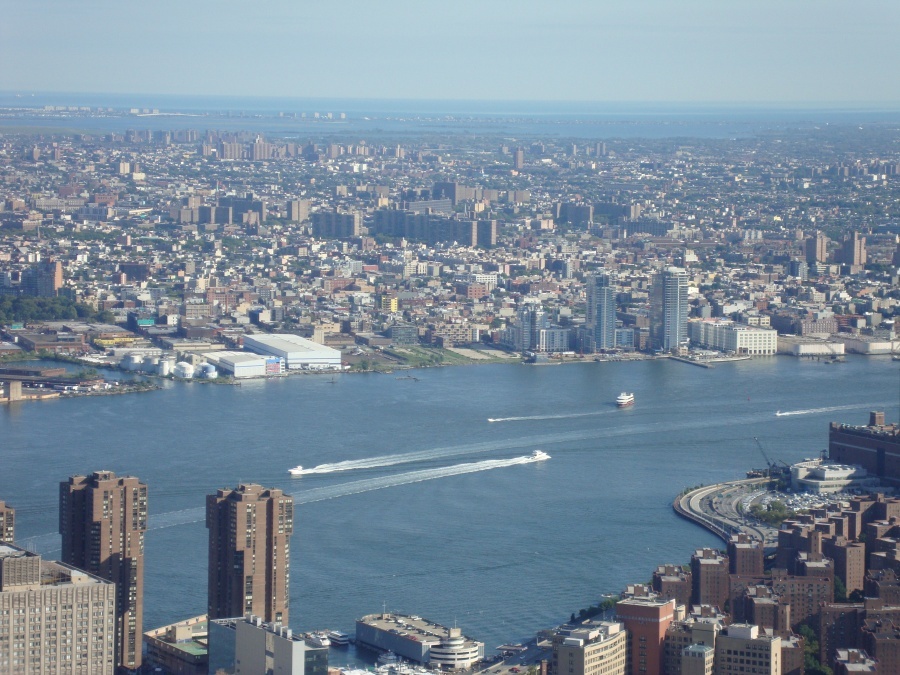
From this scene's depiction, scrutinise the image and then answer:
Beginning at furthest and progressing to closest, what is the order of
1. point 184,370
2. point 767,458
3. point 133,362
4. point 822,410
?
point 133,362 < point 184,370 < point 822,410 < point 767,458

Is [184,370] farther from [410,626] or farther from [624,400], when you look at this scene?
[410,626]

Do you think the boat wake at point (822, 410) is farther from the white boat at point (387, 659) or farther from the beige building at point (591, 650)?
the beige building at point (591, 650)

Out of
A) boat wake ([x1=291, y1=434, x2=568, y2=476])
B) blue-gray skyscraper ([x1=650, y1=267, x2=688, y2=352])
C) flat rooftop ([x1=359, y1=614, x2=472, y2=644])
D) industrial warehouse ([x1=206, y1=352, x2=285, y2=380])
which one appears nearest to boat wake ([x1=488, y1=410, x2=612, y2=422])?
boat wake ([x1=291, y1=434, x2=568, y2=476])

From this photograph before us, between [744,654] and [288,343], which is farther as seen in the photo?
[288,343]

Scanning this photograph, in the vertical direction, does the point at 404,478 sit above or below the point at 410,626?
below

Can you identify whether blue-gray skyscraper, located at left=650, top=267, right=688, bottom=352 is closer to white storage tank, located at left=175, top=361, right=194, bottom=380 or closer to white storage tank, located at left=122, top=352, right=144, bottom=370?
white storage tank, located at left=175, top=361, right=194, bottom=380

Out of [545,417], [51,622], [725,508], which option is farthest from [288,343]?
[51,622]
